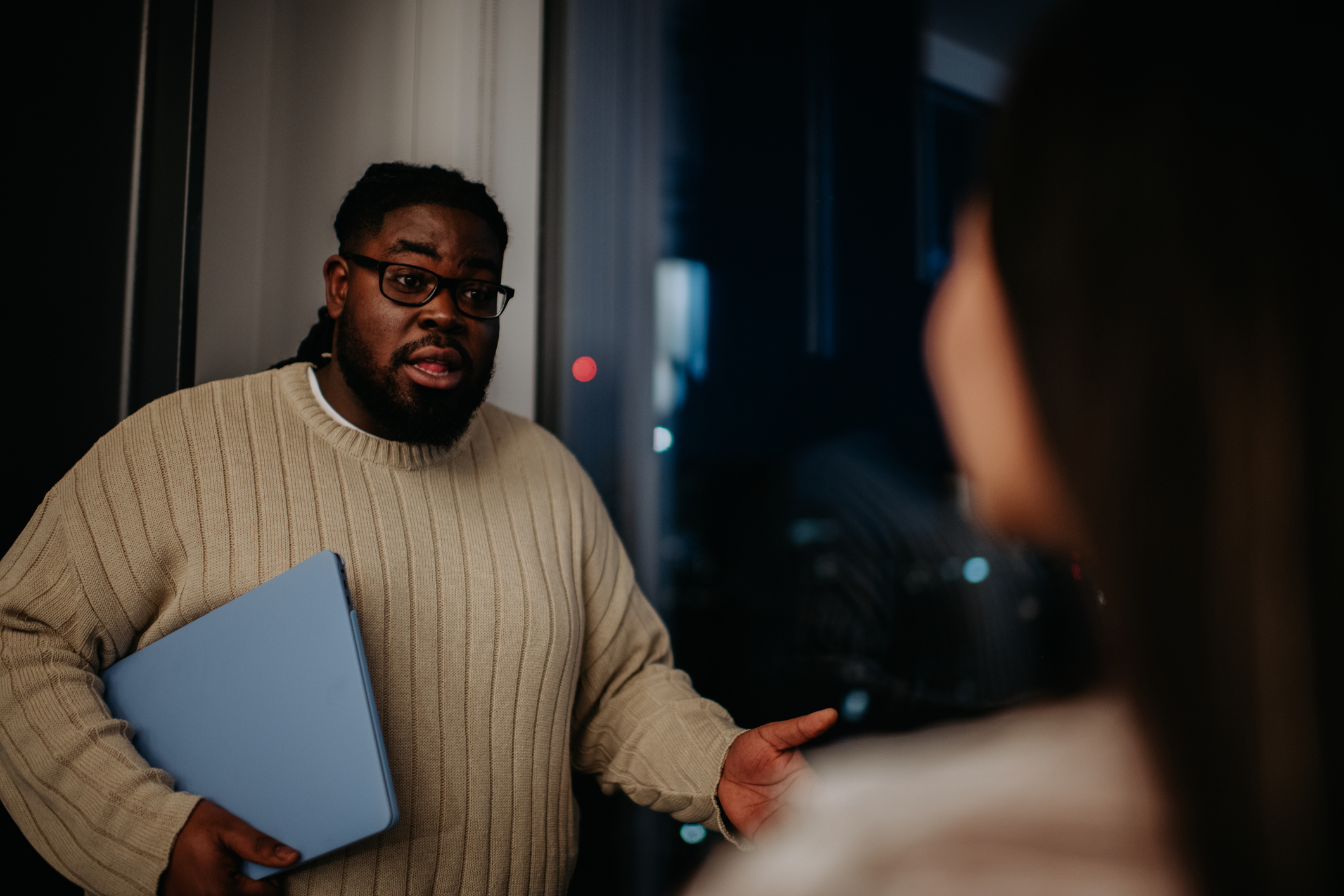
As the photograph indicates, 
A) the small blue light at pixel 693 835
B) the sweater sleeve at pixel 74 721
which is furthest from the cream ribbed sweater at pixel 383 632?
the small blue light at pixel 693 835

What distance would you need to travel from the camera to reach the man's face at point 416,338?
114 centimetres

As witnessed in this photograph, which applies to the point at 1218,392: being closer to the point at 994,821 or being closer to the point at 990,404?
the point at 990,404

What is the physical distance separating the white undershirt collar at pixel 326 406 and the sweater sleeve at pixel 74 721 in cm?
28

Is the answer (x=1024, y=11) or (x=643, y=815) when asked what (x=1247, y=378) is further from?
(x=643, y=815)

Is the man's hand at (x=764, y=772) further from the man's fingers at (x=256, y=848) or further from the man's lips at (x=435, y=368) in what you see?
the man's lips at (x=435, y=368)

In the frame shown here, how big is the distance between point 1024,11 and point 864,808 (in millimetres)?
943

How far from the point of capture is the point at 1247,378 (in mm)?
302

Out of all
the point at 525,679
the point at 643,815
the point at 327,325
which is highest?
the point at 327,325

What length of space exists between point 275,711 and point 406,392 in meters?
0.46

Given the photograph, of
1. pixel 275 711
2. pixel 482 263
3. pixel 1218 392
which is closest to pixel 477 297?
pixel 482 263

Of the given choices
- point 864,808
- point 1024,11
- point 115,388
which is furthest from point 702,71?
point 864,808

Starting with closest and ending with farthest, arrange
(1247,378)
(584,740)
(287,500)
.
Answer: (1247,378), (287,500), (584,740)

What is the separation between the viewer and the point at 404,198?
1182 mm

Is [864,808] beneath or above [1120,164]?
beneath
